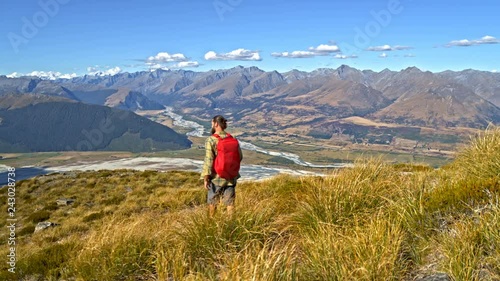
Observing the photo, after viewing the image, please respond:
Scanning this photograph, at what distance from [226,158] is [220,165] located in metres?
0.27

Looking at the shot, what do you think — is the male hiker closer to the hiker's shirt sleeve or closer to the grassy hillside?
the hiker's shirt sleeve

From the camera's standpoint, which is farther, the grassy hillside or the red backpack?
the red backpack

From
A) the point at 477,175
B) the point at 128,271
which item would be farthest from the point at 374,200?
the point at 128,271

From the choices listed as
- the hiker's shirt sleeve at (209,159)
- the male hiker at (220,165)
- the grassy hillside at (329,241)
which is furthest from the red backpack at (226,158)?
the grassy hillside at (329,241)

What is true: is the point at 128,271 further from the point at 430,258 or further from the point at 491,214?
the point at 491,214

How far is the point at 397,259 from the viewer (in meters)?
5.92

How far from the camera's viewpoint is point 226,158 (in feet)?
32.9

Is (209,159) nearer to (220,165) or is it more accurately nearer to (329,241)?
(220,165)

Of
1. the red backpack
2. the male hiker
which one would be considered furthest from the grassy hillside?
the red backpack

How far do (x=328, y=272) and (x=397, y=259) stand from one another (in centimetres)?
134

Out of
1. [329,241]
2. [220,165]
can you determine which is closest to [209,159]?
[220,165]

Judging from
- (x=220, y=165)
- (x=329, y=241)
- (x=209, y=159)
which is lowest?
(x=329, y=241)

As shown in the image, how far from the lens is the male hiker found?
1001cm

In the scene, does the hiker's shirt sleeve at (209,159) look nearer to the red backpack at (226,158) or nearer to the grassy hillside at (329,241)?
the red backpack at (226,158)
